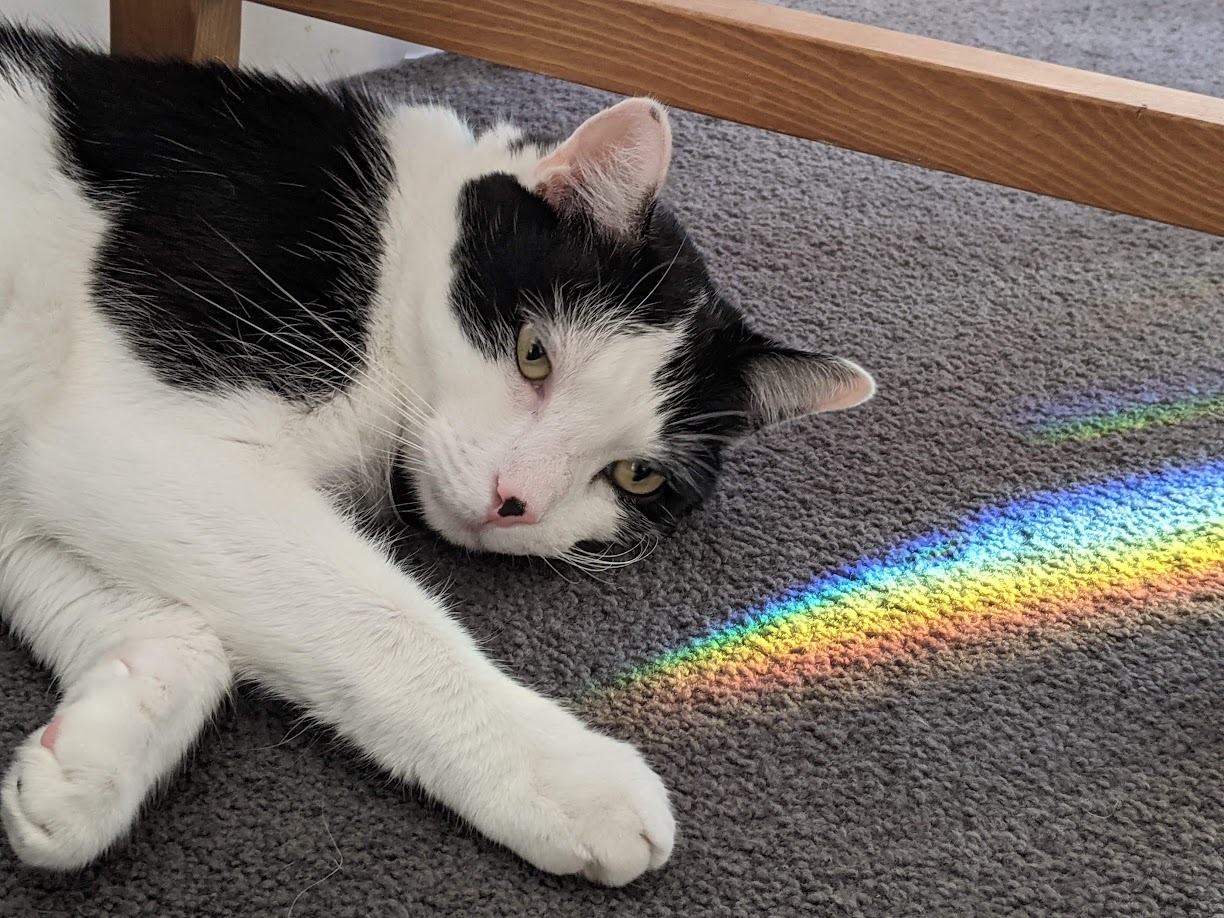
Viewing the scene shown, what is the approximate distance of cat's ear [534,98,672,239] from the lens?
0.95 metres

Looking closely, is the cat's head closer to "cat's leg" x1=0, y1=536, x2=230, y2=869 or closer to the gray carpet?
the gray carpet

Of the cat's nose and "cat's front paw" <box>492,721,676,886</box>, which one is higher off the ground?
the cat's nose

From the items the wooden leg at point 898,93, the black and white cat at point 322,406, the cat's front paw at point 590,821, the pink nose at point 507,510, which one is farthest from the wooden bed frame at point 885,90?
the cat's front paw at point 590,821

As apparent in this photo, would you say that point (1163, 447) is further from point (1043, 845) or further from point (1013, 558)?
point (1043, 845)

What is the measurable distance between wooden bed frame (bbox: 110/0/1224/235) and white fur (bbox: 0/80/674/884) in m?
0.29

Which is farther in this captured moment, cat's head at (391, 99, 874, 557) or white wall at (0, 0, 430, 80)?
white wall at (0, 0, 430, 80)

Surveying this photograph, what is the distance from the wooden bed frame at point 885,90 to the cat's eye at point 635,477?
41cm

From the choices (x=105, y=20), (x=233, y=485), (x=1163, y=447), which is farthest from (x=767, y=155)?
(x=233, y=485)

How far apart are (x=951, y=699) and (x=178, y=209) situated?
852 mm

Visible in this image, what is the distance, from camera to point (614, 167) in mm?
982

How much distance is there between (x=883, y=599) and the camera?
1.07 meters

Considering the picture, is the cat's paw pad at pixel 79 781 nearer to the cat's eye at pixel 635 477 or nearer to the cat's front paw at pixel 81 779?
the cat's front paw at pixel 81 779

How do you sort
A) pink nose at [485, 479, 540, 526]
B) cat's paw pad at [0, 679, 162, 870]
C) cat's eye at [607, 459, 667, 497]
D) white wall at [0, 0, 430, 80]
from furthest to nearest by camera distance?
white wall at [0, 0, 430, 80]
cat's eye at [607, 459, 667, 497]
pink nose at [485, 479, 540, 526]
cat's paw pad at [0, 679, 162, 870]

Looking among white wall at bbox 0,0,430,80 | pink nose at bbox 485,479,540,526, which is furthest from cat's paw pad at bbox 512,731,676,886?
white wall at bbox 0,0,430,80
